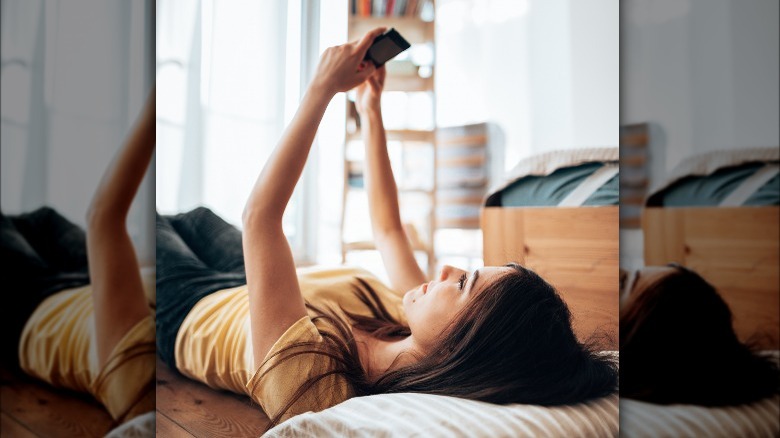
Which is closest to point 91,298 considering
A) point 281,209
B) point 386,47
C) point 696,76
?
point 281,209

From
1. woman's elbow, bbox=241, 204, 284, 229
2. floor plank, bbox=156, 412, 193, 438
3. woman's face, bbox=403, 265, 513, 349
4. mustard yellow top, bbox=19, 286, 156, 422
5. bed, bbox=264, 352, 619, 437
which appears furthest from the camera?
mustard yellow top, bbox=19, 286, 156, 422

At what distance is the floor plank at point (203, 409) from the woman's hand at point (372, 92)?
0.70 meters

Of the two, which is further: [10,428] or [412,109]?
[10,428]

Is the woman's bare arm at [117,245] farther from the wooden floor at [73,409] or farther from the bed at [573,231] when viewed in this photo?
the bed at [573,231]

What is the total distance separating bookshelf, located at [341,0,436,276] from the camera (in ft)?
4.26

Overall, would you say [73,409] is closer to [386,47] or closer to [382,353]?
[382,353]

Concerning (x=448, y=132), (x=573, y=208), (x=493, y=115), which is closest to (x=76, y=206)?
(x=448, y=132)

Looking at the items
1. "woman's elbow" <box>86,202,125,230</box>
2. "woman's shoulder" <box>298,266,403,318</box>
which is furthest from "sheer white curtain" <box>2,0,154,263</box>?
"woman's shoulder" <box>298,266,403,318</box>

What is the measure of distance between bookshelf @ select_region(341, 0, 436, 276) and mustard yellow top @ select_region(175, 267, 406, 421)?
0.55 ft

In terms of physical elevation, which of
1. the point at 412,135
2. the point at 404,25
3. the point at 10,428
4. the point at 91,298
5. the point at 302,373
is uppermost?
the point at 404,25

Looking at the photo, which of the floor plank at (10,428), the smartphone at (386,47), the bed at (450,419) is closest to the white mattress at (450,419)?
the bed at (450,419)

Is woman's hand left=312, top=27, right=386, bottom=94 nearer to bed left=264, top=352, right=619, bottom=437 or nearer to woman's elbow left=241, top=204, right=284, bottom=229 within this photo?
woman's elbow left=241, top=204, right=284, bottom=229

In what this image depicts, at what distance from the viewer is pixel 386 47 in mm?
1310

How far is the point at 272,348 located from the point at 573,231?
68 centimetres
